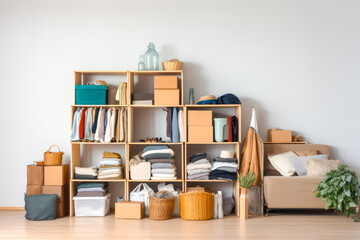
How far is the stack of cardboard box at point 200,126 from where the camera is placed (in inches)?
233

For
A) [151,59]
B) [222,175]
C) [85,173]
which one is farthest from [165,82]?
[85,173]

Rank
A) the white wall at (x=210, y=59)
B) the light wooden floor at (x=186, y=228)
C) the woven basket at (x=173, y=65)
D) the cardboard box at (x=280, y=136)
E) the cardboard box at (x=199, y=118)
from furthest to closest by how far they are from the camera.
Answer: the white wall at (x=210, y=59)
the cardboard box at (x=280, y=136)
the woven basket at (x=173, y=65)
the cardboard box at (x=199, y=118)
the light wooden floor at (x=186, y=228)

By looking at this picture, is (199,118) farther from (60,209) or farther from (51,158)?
(60,209)

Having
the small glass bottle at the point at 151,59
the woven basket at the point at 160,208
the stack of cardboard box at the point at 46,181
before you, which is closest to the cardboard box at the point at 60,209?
the stack of cardboard box at the point at 46,181

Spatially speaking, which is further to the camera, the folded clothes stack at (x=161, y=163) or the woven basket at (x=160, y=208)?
the folded clothes stack at (x=161, y=163)

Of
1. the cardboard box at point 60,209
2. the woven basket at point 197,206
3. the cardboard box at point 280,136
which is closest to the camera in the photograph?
the woven basket at point 197,206

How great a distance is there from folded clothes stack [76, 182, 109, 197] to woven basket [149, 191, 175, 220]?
30.6 inches

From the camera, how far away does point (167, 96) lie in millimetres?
5980

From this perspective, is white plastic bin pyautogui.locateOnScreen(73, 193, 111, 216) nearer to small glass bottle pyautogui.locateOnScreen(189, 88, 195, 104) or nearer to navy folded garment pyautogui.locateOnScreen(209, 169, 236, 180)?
navy folded garment pyautogui.locateOnScreen(209, 169, 236, 180)

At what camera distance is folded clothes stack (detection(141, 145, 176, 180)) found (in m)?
5.89

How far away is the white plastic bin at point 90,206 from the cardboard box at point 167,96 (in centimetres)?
153

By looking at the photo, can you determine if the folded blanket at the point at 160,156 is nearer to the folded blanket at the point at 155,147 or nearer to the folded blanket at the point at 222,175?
the folded blanket at the point at 155,147

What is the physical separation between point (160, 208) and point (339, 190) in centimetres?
228

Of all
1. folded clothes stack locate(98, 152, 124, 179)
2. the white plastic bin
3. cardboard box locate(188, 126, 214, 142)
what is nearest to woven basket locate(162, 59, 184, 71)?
cardboard box locate(188, 126, 214, 142)
